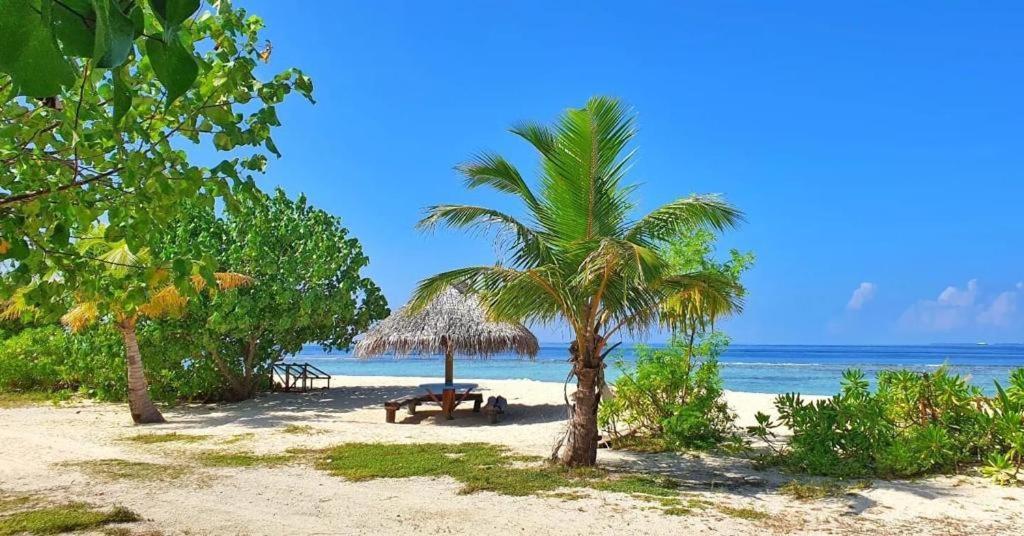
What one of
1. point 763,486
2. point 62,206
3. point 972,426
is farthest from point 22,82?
point 972,426

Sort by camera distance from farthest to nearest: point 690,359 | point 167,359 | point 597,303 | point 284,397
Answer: point 284,397, point 167,359, point 690,359, point 597,303

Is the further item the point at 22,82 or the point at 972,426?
the point at 972,426

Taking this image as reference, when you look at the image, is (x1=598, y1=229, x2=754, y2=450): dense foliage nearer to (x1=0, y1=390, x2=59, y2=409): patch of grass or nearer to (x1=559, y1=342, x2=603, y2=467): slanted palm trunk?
(x1=559, y1=342, x2=603, y2=467): slanted palm trunk

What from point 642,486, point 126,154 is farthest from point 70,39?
point 642,486

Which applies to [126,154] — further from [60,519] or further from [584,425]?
[584,425]

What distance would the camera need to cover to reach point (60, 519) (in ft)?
18.5

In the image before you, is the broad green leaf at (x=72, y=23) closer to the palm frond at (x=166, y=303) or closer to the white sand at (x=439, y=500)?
the white sand at (x=439, y=500)

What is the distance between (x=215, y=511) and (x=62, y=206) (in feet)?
13.1

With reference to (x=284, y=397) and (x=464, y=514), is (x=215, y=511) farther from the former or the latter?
(x=284, y=397)

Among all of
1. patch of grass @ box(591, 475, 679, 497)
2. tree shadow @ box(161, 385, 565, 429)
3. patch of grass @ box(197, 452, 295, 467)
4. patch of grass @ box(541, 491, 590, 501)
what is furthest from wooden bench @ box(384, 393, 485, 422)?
patch of grass @ box(541, 491, 590, 501)

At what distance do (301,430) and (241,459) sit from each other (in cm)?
269

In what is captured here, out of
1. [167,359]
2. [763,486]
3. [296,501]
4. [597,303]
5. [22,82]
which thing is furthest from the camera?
[167,359]

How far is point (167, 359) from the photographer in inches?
594

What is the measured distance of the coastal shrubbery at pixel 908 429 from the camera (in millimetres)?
7652
